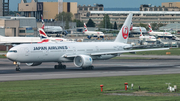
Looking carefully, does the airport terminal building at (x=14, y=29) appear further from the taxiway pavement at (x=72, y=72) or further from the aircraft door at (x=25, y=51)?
the aircraft door at (x=25, y=51)

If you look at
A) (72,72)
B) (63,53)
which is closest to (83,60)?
(63,53)

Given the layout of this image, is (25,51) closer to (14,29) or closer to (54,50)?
(54,50)

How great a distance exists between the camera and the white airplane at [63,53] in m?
47.9

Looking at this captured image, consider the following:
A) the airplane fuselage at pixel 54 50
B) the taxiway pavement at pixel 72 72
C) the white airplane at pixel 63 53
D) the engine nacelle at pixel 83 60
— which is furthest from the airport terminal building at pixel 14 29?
the engine nacelle at pixel 83 60

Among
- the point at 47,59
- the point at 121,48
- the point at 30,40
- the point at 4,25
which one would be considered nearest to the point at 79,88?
the point at 47,59

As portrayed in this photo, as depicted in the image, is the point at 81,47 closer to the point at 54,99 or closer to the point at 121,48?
the point at 121,48

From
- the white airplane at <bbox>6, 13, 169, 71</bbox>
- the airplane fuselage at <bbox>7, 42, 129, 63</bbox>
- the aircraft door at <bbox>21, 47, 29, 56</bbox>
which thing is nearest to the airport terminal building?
the white airplane at <bbox>6, 13, 169, 71</bbox>

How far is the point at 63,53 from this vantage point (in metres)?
51.1

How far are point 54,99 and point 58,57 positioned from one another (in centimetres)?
2723

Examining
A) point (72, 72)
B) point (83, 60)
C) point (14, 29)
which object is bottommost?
point (72, 72)

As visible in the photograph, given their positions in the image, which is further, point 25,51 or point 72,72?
point 25,51

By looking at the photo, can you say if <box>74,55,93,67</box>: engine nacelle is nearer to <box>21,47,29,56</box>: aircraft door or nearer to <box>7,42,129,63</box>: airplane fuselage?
<box>7,42,129,63</box>: airplane fuselage

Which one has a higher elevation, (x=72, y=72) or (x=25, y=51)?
(x=25, y=51)

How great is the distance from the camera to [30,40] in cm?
11425
